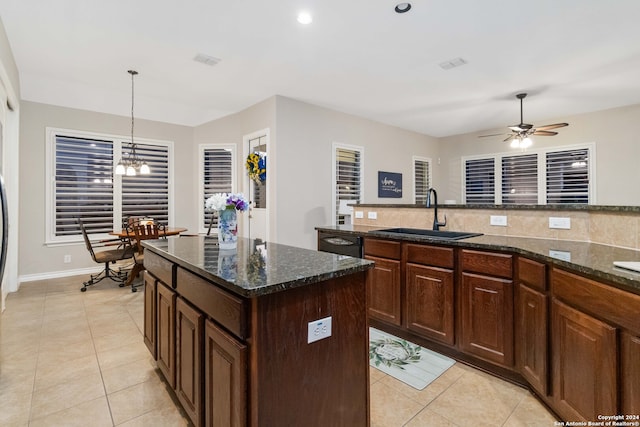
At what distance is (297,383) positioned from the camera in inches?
49.6

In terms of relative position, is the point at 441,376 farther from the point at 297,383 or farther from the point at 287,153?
the point at 287,153

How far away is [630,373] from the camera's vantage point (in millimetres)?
1311

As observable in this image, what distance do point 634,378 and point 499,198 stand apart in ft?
20.6

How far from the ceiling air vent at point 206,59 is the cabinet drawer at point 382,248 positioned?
269 centimetres

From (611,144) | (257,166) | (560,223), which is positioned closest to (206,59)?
(257,166)

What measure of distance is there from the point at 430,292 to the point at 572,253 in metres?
0.99

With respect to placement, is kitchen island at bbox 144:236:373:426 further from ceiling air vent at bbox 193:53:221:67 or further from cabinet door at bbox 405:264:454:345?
ceiling air vent at bbox 193:53:221:67

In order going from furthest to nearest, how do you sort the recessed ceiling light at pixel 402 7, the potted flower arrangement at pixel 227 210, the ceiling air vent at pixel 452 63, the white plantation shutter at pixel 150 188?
the white plantation shutter at pixel 150 188, the ceiling air vent at pixel 452 63, the recessed ceiling light at pixel 402 7, the potted flower arrangement at pixel 227 210

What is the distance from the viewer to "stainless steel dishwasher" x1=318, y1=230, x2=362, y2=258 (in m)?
3.10

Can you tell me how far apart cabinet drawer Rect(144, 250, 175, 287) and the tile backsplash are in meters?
2.38

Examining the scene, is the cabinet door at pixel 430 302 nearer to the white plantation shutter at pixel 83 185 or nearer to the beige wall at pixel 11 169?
the beige wall at pixel 11 169

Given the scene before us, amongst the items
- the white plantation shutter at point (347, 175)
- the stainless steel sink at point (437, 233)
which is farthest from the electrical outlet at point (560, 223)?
the white plantation shutter at point (347, 175)

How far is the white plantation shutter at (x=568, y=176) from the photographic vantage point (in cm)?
579

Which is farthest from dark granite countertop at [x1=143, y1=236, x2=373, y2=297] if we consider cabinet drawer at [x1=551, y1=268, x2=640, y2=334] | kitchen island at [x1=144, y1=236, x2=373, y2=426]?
cabinet drawer at [x1=551, y1=268, x2=640, y2=334]
